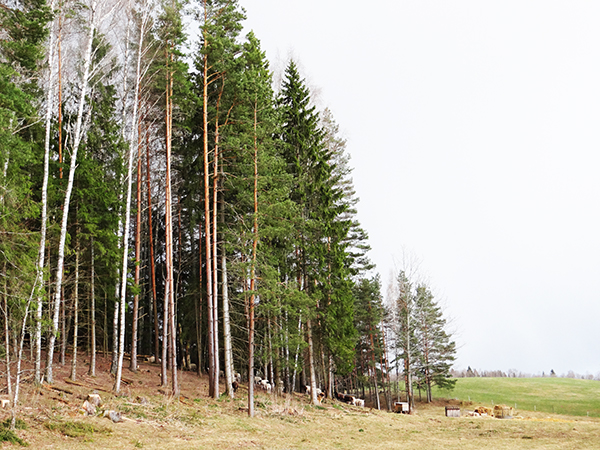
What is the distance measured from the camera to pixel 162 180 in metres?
22.3

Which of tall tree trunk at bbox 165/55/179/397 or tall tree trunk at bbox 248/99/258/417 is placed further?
tall tree trunk at bbox 165/55/179/397

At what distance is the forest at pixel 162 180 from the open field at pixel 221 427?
91 centimetres

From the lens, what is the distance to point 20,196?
9320mm

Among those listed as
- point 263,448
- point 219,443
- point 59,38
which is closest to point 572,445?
point 263,448

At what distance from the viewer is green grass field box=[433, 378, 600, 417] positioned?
33.9 metres

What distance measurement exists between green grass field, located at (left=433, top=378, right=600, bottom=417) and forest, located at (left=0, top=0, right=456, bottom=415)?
2427cm

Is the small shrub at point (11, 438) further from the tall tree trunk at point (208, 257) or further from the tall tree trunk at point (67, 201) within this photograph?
the tall tree trunk at point (208, 257)

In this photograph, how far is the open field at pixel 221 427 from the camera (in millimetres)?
8602

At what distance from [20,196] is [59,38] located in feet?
18.8

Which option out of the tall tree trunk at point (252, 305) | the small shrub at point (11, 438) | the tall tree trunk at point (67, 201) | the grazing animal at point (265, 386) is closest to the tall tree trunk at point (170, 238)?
the tall tree trunk at point (252, 305)

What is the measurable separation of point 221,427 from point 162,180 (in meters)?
14.4

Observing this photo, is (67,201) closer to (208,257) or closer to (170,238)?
(170,238)

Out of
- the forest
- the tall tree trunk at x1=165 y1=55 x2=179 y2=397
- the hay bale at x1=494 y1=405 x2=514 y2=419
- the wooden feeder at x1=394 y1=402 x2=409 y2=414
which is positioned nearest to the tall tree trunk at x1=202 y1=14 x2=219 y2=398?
the forest

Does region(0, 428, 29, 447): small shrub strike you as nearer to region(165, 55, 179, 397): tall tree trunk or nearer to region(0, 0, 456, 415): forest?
region(0, 0, 456, 415): forest
